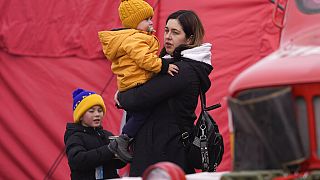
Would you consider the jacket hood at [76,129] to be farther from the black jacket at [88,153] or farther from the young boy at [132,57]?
the young boy at [132,57]

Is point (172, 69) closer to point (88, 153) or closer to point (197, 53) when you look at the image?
point (197, 53)

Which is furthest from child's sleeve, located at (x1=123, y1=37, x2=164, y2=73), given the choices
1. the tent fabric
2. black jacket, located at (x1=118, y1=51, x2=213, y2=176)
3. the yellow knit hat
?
the tent fabric

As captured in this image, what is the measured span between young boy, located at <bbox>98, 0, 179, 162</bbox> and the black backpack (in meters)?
0.39

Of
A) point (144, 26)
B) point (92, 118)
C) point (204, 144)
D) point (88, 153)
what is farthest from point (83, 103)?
point (204, 144)

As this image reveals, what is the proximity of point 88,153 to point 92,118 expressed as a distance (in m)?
0.44

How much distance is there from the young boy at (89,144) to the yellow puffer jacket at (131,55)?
0.88 metres

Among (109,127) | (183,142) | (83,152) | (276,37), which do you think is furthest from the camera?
(109,127)

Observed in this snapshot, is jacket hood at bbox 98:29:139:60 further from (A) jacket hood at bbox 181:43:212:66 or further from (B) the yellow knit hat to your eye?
(A) jacket hood at bbox 181:43:212:66

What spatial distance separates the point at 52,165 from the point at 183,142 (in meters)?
3.96

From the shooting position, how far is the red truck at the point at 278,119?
5227 mm

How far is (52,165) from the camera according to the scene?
10648 mm

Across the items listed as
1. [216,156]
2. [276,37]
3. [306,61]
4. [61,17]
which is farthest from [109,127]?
[306,61]

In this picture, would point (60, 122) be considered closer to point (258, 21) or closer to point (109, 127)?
point (109, 127)

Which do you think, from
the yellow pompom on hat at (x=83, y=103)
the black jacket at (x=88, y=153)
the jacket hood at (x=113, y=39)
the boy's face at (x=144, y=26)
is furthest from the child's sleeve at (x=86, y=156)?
the boy's face at (x=144, y=26)
